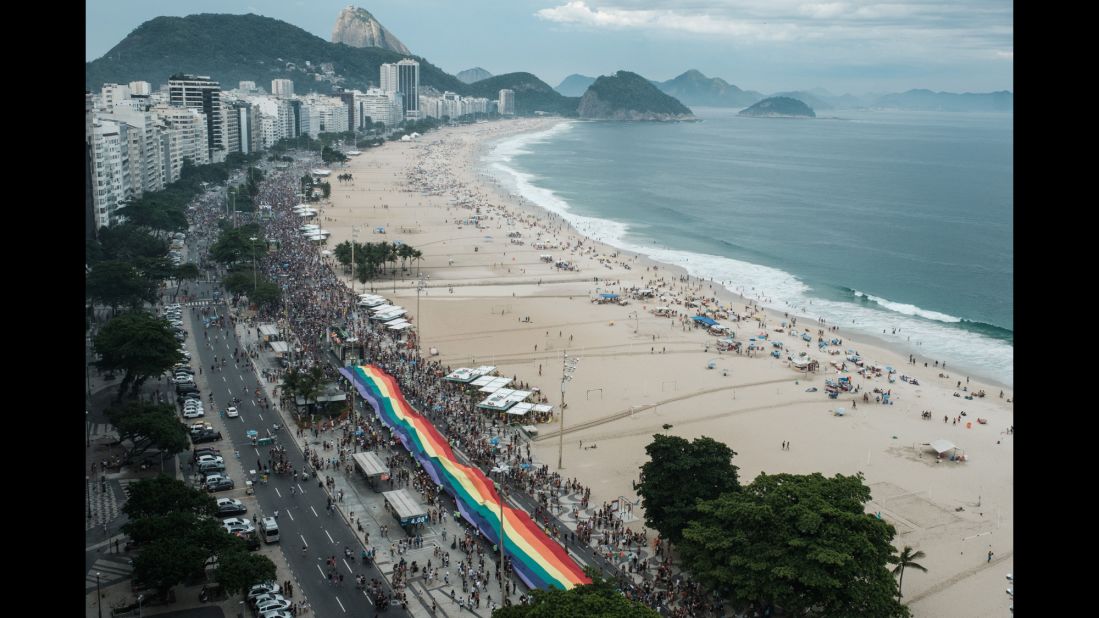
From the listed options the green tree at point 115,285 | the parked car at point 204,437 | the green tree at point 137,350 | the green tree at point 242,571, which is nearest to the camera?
the green tree at point 242,571

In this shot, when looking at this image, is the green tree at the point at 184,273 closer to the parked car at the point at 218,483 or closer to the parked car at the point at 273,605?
the parked car at the point at 218,483

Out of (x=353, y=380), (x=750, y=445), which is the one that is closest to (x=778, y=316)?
(x=750, y=445)

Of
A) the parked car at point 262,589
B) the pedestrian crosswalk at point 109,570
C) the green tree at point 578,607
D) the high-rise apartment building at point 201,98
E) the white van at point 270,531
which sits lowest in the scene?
the parked car at point 262,589

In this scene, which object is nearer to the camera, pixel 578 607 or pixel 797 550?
pixel 578 607

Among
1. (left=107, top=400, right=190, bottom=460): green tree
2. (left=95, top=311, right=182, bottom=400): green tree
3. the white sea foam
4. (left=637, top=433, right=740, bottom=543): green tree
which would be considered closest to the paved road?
(left=107, top=400, right=190, bottom=460): green tree

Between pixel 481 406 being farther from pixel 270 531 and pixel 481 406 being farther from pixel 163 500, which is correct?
pixel 163 500

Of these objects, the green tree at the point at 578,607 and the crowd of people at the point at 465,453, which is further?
the crowd of people at the point at 465,453

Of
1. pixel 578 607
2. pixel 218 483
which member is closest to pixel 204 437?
pixel 218 483

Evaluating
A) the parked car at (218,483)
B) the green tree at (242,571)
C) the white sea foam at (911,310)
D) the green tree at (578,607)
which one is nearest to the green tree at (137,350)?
the parked car at (218,483)
